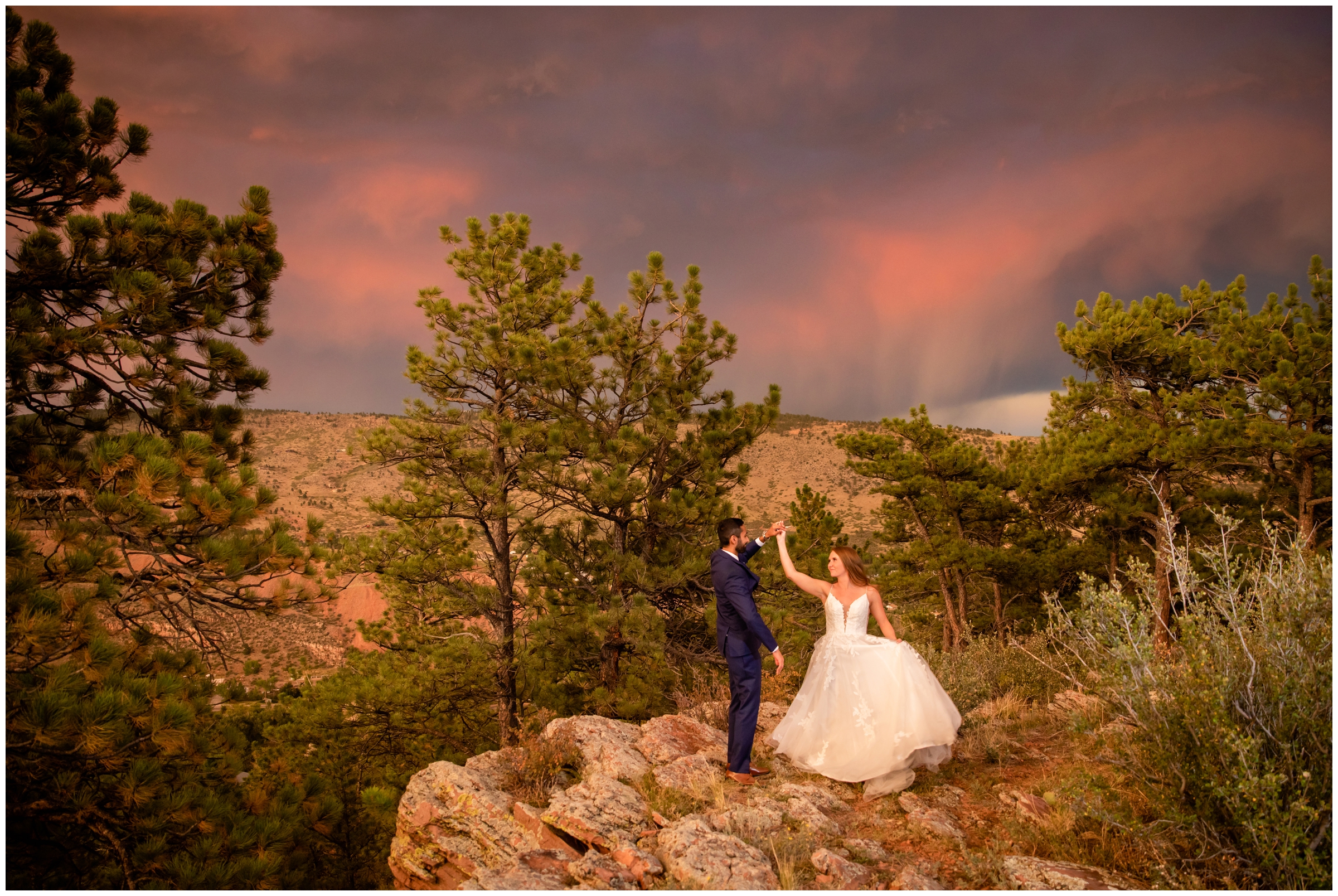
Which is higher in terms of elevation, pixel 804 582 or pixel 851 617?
pixel 804 582

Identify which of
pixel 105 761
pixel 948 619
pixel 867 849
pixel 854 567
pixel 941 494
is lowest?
pixel 948 619

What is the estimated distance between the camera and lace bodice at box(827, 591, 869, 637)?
5102 mm

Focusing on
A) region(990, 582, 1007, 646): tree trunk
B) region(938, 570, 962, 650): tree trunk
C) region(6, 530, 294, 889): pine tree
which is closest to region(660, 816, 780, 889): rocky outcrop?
region(6, 530, 294, 889): pine tree

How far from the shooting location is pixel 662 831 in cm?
402

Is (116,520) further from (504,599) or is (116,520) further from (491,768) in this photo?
(504,599)

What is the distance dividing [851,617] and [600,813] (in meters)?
2.50

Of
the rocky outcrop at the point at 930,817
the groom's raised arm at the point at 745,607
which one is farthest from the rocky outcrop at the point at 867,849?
the groom's raised arm at the point at 745,607

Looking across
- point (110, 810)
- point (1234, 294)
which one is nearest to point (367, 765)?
point (110, 810)

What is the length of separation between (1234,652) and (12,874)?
884 centimetres

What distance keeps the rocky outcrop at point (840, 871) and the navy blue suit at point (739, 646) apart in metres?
1.32

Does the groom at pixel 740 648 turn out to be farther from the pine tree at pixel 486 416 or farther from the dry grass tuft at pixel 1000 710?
the pine tree at pixel 486 416

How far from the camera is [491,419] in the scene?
13008 millimetres

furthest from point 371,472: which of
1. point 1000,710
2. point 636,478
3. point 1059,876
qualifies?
point 1059,876

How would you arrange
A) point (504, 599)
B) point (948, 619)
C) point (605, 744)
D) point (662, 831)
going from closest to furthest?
1. point (662, 831)
2. point (605, 744)
3. point (504, 599)
4. point (948, 619)
